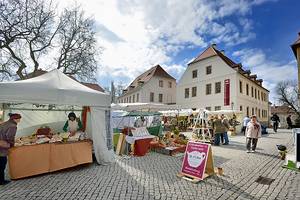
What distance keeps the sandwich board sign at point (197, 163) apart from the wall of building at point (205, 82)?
22.8 metres

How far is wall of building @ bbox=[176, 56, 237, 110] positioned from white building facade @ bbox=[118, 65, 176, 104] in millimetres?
6584

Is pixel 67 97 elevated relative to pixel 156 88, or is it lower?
lower

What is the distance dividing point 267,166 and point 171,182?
4.16m

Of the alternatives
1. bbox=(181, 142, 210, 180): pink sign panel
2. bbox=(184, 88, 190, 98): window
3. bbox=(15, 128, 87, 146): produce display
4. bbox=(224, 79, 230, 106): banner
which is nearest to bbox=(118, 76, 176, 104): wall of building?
bbox=(184, 88, 190, 98): window

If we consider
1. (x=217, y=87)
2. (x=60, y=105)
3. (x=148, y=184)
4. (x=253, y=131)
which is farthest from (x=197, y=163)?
(x=217, y=87)

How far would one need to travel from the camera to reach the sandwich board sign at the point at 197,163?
625 cm

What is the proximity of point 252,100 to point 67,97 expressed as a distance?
32.0 metres

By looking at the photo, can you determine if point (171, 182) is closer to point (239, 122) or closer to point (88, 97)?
point (88, 97)

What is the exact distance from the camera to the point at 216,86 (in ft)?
99.8

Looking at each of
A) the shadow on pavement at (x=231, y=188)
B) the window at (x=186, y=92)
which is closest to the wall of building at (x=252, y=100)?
the window at (x=186, y=92)

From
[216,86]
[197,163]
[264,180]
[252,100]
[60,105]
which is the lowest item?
[264,180]

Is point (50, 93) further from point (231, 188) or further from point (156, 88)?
point (156, 88)

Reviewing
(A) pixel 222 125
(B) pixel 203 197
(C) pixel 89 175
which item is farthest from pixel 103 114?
(A) pixel 222 125

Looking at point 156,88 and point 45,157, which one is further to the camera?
point 156,88
